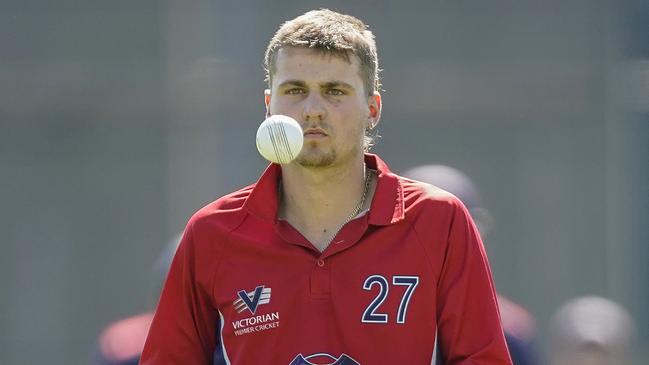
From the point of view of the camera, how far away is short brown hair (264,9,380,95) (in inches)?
128

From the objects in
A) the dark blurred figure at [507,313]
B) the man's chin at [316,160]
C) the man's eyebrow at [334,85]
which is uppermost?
the man's eyebrow at [334,85]

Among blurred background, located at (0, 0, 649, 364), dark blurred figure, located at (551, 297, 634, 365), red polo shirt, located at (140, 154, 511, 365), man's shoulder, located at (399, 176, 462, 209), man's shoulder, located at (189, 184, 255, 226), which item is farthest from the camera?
blurred background, located at (0, 0, 649, 364)

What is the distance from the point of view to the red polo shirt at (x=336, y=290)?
10.2 ft

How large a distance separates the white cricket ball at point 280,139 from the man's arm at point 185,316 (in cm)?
40

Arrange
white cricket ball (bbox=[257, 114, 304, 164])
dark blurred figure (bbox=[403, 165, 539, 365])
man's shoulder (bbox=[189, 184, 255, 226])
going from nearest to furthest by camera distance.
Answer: white cricket ball (bbox=[257, 114, 304, 164]) < man's shoulder (bbox=[189, 184, 255, 226]) < dark blurred figure (bbox=[403, 165, 539, 365])

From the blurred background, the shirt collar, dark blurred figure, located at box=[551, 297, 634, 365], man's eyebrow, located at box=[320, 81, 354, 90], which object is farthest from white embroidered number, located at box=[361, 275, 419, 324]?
the blurred background

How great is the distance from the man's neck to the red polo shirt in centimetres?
5

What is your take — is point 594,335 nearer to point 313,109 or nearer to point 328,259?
point 328,259

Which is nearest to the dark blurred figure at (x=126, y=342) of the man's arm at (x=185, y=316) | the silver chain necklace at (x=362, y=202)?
the man's arm at (x=185, y=316)

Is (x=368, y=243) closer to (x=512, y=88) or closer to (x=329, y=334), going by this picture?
(x=329, y=334)

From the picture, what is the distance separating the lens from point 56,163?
5.88 m

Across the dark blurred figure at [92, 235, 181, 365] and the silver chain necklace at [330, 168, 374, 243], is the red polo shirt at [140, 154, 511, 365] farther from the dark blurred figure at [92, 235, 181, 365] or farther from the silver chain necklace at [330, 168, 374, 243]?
the dark blurred figure at [92, 235, 181, 365]

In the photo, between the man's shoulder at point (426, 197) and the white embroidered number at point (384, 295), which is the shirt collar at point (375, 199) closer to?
the man's shoulder at point (426, 197)

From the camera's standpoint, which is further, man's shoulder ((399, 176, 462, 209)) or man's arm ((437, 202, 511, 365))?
man's shoulder ((399, 176, 462, 209))
